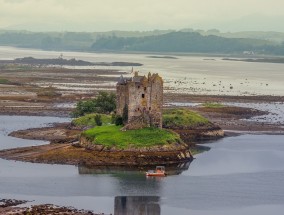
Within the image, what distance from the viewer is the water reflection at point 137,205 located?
211ft

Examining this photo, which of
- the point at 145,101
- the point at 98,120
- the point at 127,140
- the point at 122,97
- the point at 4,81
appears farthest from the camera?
the point at 4,81

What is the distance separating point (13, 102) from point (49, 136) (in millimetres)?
44504

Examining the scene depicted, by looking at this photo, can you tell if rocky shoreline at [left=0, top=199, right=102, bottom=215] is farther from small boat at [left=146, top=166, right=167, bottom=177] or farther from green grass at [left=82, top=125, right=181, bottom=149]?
green grass at [left=82, top=125, right=181, bottom=149]

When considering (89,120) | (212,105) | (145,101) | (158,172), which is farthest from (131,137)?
(212,105)

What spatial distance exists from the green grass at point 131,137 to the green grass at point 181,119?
17.8 meters

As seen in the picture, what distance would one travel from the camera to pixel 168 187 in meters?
74.7

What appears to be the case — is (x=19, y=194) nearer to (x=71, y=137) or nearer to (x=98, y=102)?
(x=71, y=137)

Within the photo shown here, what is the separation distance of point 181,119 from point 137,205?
46.2 meters

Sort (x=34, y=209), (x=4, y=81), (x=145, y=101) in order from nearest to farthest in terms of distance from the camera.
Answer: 1. (x=34, y=209)
2. (x=145, y=101)
3. (x=4, y=81)

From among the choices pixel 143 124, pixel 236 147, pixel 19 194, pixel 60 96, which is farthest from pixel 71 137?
pixel 60 96

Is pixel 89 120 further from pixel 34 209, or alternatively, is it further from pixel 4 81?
pixel 4 81

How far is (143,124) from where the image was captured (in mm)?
93000

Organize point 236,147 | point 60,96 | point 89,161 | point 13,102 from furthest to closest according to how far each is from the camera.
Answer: point 60,96 < point 13,102 < point 236,147 < point 89,161

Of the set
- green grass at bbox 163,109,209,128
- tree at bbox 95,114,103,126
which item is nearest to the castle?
tree at bbox 95,114,103,126
